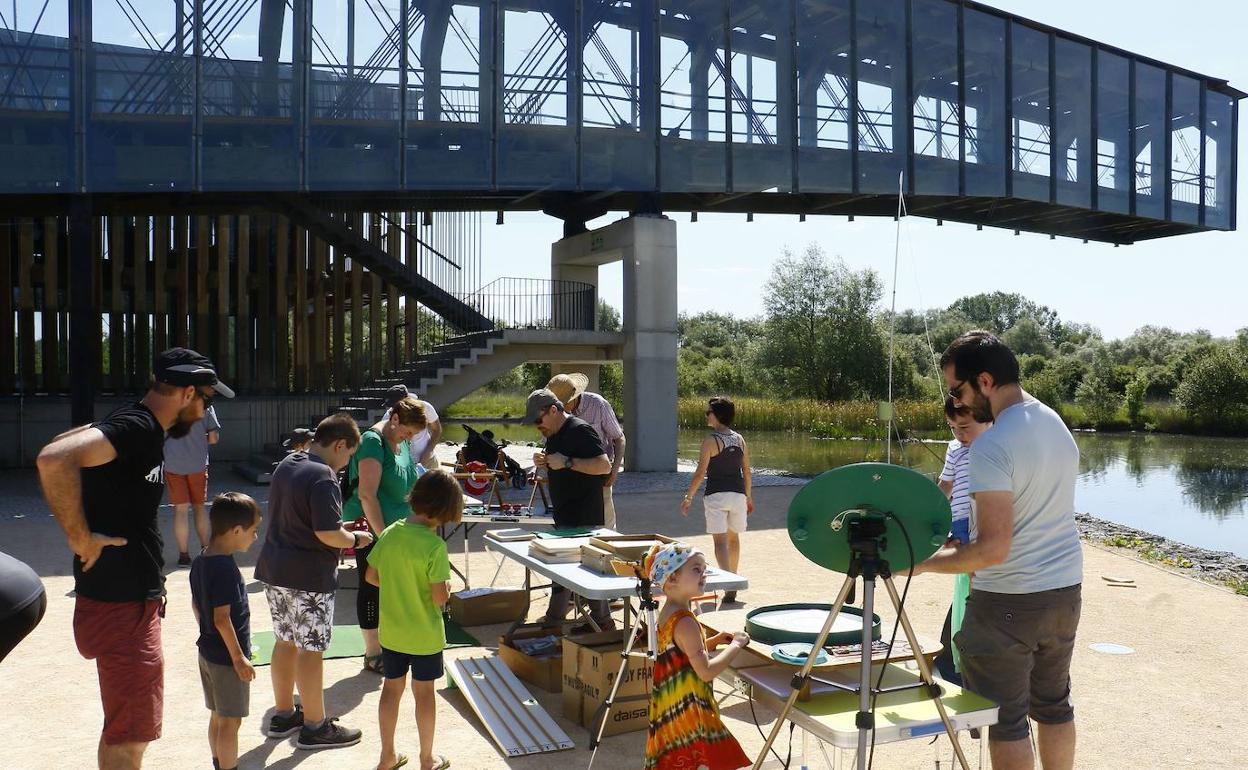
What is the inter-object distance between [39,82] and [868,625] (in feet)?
54.1

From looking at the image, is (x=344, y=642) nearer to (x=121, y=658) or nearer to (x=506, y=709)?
(x=506, y=709)

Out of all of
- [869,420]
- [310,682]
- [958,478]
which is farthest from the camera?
[869,420]

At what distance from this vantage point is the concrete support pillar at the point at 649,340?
1888 cm

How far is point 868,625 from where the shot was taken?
3.16m

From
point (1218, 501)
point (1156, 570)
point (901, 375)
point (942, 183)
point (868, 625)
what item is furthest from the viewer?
point (901, 375)

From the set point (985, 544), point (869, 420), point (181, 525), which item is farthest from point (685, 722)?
point (869, 420)

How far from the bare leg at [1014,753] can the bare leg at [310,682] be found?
3025 mm

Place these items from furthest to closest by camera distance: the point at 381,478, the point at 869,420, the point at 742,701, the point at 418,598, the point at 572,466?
the point at 869,420 < the point at 572,466 < the point at 381,478 < the point at 742,701 < the point at 418,598

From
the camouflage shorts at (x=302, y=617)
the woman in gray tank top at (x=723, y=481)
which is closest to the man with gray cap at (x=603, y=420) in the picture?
the woman in gray tank top at (x=723, y=481)

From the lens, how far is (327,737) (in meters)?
4.74

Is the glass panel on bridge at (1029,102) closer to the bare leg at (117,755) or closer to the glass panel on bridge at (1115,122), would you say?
the glass panel on bridge at (1115,122)

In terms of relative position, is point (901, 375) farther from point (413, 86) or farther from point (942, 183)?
point (413, 86)

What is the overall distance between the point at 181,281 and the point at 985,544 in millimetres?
20569

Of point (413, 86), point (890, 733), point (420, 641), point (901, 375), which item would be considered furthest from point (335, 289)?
point (901, 375)
